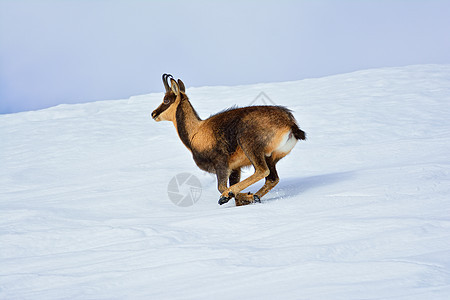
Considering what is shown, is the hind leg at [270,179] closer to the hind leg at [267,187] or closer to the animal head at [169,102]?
the hind leg at [267,187]

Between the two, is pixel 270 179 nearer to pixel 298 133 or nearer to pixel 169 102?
pixel 298 133

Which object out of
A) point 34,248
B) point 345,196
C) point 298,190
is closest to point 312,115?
point 298,190

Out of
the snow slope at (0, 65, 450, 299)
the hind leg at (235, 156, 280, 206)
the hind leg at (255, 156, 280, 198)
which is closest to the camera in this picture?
the snow slope at (0, 65, 450, 299)

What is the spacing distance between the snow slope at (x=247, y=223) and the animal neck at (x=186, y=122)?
2.39 ft

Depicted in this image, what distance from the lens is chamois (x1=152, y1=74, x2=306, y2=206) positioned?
4.84m

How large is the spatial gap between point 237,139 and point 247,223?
1.38m

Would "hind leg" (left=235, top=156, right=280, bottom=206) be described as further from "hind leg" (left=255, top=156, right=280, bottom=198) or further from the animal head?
the animal head

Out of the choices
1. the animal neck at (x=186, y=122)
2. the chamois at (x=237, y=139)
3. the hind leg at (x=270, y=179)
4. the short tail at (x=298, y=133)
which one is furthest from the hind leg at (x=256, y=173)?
the animal neck at (x=186, y=122)

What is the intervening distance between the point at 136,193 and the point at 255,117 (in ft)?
5.84

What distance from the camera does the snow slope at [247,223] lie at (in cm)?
252

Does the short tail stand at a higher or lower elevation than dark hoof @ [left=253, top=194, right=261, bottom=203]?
higher

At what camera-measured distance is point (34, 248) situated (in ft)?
12.0

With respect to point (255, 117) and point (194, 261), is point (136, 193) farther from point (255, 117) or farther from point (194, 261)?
point (194, 261)

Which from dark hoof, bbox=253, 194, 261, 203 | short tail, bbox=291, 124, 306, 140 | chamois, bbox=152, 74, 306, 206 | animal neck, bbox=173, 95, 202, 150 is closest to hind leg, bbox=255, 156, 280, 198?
chamois, bbox=152, 74, 306, 206
